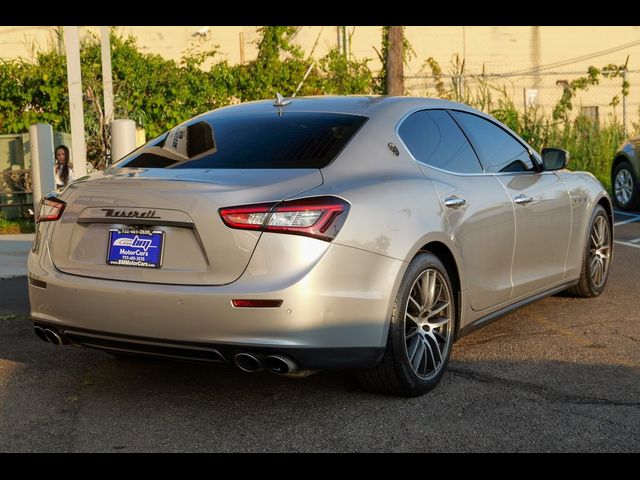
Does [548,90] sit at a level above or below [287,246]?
above

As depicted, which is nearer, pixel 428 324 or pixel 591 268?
pixel 428 324

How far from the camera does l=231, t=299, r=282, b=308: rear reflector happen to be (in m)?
4.00

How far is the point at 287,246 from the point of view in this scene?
13.2ft

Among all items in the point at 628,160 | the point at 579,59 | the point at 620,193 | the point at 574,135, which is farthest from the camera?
the point at 579,59

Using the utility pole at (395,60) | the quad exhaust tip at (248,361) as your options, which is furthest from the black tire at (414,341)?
the utility pole at (395,60)

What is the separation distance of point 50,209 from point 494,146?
9.40ft

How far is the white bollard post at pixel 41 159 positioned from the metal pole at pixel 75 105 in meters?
1.28

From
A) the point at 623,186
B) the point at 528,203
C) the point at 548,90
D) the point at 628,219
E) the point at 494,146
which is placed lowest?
the point at 628,219

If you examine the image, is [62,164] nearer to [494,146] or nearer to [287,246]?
[494,146]

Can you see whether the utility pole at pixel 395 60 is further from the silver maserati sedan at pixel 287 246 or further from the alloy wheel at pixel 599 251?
the silver maserati sedan at pixel 287 246

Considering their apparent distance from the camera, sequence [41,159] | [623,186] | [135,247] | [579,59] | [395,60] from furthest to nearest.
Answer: [579,59]
[395,60]
[623,186]
[41,159]
[135,247]

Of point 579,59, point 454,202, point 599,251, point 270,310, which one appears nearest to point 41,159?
point 599,251

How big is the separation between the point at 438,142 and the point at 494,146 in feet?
2.63
